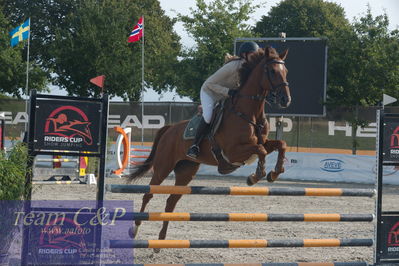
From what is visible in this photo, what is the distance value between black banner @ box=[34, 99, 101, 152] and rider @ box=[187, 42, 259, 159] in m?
1.76

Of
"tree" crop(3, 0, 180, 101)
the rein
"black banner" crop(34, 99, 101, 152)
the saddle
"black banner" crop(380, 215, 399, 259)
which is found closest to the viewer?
"black banner" crop(34, 99, 101, 152)

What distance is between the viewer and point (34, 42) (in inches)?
1572

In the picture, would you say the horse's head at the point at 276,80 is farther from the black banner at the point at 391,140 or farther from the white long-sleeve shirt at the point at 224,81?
the black banner at the point at 391,140

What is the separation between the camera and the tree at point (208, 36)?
28.7 metres

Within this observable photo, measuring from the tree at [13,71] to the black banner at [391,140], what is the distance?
2527 centimetres

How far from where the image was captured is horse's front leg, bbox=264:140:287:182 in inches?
227

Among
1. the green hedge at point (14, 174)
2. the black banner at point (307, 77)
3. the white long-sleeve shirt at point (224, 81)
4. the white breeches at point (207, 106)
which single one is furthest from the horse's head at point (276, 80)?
the black banner at point (307, 77)

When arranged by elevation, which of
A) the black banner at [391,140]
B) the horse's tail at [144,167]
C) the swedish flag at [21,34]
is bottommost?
the horse's tail at [144,167]

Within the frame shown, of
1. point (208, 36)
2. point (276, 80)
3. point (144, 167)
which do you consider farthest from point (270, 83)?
point (208, 36)

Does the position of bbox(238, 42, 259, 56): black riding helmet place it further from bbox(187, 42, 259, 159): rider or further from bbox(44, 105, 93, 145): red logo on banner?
bbox(44, 105, 93, 145): red logo on banner

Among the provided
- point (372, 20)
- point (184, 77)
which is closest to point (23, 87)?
point (184, 77)

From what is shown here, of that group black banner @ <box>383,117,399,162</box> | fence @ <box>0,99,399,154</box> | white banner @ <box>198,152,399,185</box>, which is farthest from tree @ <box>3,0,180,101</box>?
black banner @ <box>383,117,399,162</box>

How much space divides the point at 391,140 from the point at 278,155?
3.49 ft

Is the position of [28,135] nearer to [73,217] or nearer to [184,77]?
[73,217]
